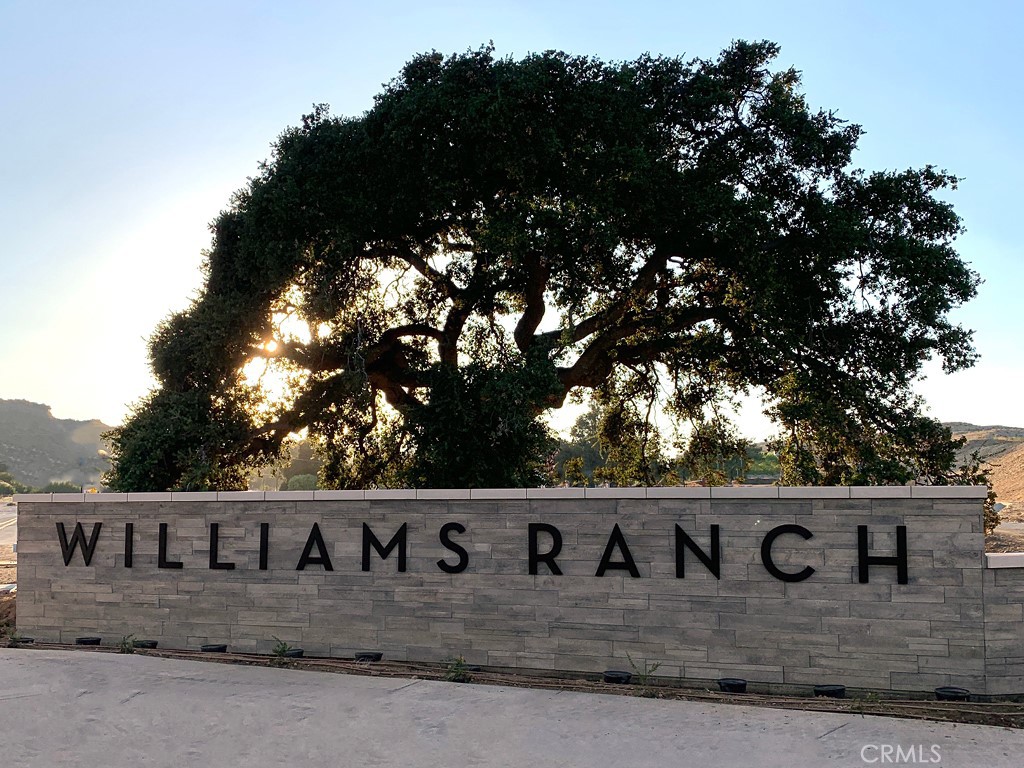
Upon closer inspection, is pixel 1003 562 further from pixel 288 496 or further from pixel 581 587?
pixel 288 496

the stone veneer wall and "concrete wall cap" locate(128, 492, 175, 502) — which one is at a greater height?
"concrete wall cap" locate(128, 492, 175, 502)

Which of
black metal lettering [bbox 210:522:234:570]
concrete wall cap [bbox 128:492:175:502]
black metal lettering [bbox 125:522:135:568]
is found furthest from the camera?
black metal lettering [bbox 125:522:135:568]

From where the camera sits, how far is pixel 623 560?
10.1 m

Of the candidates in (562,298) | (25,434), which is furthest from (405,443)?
(25,434)

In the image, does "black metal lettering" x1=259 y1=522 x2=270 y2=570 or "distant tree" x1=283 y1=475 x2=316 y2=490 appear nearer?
"black metal lettering" x1=259 y1=522 x2=270 y2=570

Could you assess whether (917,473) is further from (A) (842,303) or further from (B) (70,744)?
(B) (70,744)

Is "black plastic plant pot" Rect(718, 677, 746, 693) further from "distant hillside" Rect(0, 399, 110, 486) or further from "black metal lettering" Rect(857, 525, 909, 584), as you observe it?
"distant hillside" Rect(0, 399, 110, 486)

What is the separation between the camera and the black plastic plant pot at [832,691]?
9031 millimetres

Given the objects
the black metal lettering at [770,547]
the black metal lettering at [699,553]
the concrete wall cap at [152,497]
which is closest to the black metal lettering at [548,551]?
the black metal lettering at [699,553]

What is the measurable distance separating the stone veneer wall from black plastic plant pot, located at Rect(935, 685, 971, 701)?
0.12 metres

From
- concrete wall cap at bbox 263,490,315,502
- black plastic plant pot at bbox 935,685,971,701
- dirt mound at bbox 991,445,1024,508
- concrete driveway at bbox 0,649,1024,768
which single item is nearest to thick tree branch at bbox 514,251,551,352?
concrete wall cap at bbox 263,490,315,502

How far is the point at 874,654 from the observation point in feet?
29.9

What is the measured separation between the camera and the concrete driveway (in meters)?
6.89

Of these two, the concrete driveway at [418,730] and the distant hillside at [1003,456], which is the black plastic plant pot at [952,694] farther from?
the distant hillside at [1003,456]
